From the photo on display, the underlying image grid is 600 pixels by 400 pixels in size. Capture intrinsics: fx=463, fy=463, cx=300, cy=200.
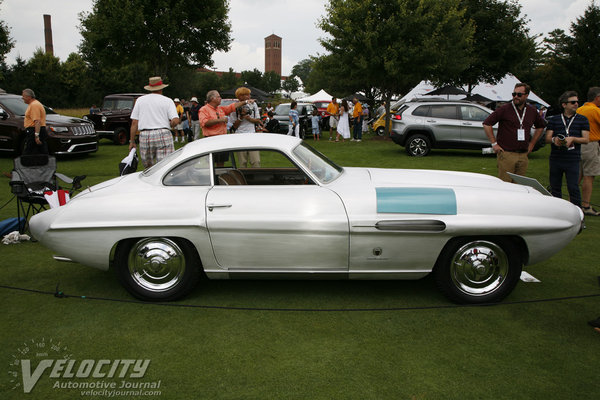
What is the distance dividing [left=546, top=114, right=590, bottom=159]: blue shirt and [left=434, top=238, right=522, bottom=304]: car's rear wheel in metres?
3.37

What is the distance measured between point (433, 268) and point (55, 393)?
2804 millimetres

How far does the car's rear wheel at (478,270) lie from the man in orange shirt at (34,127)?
8.07 metres

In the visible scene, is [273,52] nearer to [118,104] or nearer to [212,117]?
[118,104]

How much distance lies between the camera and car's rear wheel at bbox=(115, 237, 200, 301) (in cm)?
380

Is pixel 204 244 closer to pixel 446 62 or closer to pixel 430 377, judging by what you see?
pixel 430 377

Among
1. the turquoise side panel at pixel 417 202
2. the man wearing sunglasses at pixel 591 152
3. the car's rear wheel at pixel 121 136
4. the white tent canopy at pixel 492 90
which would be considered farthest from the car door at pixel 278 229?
the white tent canopy at pixel 492 90

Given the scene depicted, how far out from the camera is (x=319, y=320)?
11.8 ft

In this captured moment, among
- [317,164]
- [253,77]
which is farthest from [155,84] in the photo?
[253,77]

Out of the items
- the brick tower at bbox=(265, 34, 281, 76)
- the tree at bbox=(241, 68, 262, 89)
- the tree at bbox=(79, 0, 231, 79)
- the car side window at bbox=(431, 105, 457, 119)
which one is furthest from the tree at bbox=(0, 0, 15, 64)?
the brick tower at bbox=(265, 34, 281, 76)

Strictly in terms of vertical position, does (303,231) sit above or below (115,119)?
below

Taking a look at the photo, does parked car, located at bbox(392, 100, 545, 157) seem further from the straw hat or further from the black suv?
the black suv

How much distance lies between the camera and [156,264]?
383 centimetres

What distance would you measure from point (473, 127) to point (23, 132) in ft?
40.9

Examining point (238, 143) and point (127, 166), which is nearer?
point (238, 143)
